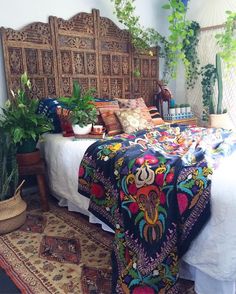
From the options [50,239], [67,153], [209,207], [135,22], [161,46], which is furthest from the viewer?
[161,46]

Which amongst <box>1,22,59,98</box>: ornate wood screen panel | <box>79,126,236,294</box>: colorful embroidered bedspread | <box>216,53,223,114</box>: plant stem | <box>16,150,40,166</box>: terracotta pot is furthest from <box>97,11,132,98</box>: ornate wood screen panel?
<box>79,126,236,294</box>: colorful embroidered bedspread

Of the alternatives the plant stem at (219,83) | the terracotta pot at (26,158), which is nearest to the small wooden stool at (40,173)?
the terracotta pot at (26,158)

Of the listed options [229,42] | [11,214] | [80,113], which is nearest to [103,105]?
[80,113]

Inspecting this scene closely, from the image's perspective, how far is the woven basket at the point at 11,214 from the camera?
2.05 m

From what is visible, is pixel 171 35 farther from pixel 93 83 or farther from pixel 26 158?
pixel 26 158

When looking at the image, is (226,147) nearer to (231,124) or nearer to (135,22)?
(231,124)

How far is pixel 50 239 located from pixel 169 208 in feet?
3.50

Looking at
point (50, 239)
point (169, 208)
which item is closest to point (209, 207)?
point (169, 208)

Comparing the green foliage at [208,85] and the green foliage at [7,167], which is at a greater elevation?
the green foliage at [208,85]

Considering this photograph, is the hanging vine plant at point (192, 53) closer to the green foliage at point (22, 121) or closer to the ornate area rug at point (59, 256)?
the green foliage at point (22, 121)

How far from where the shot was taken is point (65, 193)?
232 centimetres

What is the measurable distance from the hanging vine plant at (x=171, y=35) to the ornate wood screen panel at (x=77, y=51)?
44cm

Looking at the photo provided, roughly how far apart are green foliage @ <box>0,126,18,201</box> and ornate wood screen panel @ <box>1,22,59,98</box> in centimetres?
72

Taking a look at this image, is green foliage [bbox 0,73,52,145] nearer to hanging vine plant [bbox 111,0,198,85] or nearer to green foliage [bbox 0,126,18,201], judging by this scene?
green foliage [bbox 0,126,18,201]
